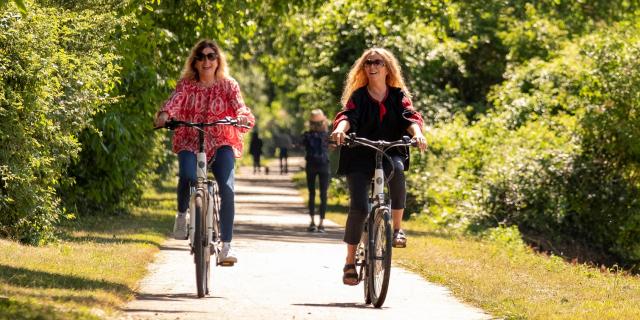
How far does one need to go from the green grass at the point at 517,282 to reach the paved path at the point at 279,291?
310 millimetres

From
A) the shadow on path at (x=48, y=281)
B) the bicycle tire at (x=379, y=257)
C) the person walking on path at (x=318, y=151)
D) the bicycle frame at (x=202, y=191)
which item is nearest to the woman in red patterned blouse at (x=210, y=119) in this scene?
the bicycle frame at (x=202, y=191)

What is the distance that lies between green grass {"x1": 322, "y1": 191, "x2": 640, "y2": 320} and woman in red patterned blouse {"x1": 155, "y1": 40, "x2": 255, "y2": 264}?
2.07 meters

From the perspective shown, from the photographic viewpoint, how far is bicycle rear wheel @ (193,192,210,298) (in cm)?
993

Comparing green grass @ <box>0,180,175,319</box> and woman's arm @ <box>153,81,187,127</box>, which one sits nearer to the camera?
green grass @ <box>0,180,175,319</box>

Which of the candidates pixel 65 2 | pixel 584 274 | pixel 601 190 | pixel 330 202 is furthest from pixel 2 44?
pixel 330 202

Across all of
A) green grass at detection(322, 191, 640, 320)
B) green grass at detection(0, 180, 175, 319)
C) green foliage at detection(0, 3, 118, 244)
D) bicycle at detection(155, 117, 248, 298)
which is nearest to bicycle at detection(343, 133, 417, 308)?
green grass at detection(322, 191, 640, 320)

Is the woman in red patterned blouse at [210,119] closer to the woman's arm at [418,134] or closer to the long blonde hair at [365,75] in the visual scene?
the long blonde hair at [365,75]

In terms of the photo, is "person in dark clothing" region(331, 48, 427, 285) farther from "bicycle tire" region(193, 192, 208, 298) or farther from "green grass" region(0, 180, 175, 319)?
"green grass" region(0, 180, 175, 319)

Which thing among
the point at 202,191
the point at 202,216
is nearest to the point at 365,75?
the point at 202,191

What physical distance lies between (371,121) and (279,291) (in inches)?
66.1

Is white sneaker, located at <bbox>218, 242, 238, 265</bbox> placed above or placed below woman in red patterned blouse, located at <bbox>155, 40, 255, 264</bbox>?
below

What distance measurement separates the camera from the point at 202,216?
33.1ft

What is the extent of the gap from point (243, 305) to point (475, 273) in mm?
3839

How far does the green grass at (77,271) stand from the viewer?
8.63 metres
